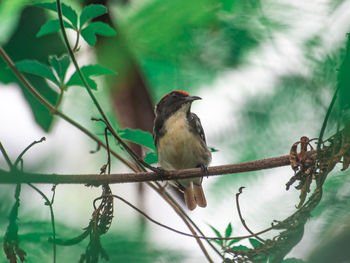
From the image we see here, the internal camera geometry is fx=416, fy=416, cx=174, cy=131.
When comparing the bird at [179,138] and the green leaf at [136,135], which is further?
the bird at [179,138]

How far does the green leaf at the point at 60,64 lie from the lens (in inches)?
83.0

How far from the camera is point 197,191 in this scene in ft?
14.0

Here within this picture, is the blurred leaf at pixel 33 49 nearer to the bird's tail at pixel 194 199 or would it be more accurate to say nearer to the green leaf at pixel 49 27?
the green leaf at pixel 49 27

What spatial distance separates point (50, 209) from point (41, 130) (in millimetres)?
908

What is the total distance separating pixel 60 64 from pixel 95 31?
0.31m

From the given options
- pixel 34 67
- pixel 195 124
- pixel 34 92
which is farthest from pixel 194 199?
pixel 34 67

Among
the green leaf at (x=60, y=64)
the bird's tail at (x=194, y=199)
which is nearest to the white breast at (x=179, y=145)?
the bird's tail at (x=194, y=199)

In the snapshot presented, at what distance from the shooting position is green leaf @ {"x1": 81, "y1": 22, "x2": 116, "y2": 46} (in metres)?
1.84

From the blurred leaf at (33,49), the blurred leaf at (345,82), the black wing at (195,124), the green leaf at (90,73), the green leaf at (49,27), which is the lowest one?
the blurred leaf at (345,82)

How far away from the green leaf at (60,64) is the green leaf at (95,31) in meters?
0.18

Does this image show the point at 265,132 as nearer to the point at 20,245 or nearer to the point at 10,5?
the point at 20,245

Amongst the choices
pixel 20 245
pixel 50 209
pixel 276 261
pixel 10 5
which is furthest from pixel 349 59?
pixel 10 5

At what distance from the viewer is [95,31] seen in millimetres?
1924

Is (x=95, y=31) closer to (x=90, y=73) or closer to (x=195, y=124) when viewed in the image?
(x=90, y=73)
